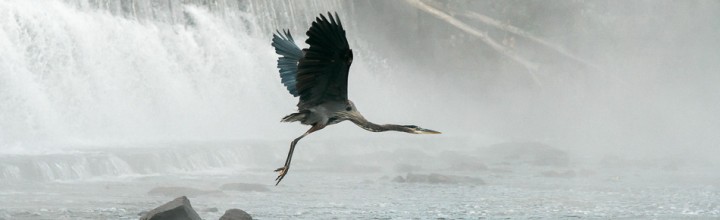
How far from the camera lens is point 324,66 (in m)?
6.07

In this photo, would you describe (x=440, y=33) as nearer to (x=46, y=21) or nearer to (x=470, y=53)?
(x=470, y=53)

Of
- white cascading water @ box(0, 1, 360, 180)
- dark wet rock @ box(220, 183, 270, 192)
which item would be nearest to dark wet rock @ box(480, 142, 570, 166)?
white cascading water @ box(0, 1, 360, 180)

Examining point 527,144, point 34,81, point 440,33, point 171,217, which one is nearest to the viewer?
point 171,217

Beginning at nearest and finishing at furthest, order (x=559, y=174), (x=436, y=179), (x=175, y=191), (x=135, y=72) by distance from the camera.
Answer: (x=175, y=191)
(x=436, y=179)
(x=559, y=174)
(x=135, y=72)

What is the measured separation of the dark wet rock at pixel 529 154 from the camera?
29.4m

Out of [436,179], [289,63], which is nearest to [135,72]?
[436,179]

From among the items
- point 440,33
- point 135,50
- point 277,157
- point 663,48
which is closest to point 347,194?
point 277,157

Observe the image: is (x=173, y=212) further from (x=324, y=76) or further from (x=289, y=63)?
(x=324, y=76)

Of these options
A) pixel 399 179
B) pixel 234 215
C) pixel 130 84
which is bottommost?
pixel 234 215

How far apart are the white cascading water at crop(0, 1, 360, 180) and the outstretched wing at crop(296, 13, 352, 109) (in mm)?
13636

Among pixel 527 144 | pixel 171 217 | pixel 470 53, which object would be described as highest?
pixel 470 53

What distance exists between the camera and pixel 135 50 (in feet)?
102

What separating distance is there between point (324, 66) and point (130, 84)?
81.4 ft

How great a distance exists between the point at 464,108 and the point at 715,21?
10.5 metres
